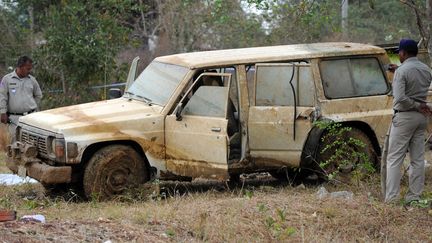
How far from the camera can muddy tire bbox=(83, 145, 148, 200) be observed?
8727mm

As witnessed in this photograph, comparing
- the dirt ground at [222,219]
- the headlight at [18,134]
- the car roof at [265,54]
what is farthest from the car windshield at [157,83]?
the headlight at [18,134]

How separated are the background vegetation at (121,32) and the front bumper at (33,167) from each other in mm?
3612

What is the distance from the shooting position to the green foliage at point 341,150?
9.05 metres

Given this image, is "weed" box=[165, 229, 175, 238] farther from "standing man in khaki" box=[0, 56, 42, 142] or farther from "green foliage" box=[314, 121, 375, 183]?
"standing man in khaki" box=[0, 56, 42, 142]

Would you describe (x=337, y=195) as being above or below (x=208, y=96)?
below

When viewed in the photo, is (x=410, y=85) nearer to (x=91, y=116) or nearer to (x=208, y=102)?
(x=208, y=102)

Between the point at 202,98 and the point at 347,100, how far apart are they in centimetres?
196

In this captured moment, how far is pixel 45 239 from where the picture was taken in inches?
232

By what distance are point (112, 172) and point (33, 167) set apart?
2.96 feet

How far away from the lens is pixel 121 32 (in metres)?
16.3

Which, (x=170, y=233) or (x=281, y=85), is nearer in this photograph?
(x=170, y=233)

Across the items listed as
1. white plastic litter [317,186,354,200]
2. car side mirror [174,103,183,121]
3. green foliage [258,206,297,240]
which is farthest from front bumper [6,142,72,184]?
white plastic litter [317,186,354,200]

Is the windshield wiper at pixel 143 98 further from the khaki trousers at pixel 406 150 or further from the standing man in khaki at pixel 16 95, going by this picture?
the khaki trousers at pixel 406 150

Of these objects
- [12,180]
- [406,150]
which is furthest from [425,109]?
[12,180]
